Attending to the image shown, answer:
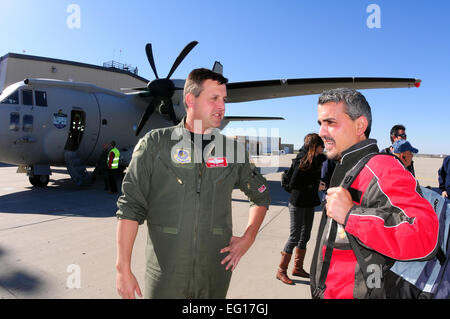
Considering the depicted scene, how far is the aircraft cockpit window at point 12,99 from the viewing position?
29.0 feet

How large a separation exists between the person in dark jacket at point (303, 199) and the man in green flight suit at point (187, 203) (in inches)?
78.0

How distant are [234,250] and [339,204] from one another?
2.89ft

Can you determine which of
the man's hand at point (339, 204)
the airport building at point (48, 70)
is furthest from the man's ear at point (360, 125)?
the airport building at point (48, 70)

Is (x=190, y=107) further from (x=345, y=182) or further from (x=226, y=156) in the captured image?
(x=345, y=182)

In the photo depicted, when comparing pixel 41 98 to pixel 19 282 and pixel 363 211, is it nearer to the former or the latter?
pixel 19 282

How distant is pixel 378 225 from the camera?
1.16 meters

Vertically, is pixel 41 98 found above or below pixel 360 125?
above

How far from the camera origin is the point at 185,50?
11375 millimetres

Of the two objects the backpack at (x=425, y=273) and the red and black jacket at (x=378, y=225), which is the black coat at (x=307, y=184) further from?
the backpack at (x=425, y=273)

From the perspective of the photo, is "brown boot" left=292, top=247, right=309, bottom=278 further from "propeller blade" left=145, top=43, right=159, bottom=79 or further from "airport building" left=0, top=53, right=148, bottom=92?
"airport building" left=0, top=53, right=148, bottom=92

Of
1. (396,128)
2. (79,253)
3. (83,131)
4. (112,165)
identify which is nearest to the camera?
(79,253)

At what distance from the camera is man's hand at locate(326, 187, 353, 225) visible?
4.18ft

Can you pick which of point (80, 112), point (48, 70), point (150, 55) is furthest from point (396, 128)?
point (48, 70)

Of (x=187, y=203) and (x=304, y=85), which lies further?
(x=304, y=85)
